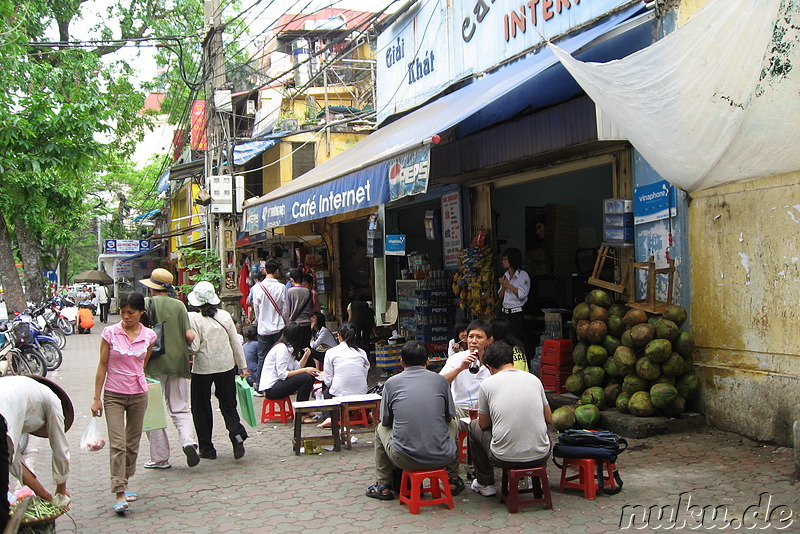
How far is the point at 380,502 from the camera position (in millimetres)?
5277

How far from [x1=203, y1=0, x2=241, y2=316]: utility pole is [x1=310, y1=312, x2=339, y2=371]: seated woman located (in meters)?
5.15

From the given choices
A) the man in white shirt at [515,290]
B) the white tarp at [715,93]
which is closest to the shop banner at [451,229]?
the man in white shirt at [515,290]

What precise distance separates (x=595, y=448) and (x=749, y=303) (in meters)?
2.22

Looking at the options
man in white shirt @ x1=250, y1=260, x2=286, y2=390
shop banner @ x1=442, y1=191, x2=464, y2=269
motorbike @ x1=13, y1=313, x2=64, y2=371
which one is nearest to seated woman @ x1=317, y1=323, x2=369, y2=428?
man in white shirt @ x1=250, y1=260, x2=286, y2=390

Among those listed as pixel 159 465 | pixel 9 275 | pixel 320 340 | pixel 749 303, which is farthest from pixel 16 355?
pixel 749 303

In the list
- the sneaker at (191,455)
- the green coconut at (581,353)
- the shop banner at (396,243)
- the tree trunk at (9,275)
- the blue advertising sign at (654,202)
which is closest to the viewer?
A: the sneaker at (191,455)

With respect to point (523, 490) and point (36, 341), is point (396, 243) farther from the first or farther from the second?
point (36, 341)

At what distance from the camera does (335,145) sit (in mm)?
18984

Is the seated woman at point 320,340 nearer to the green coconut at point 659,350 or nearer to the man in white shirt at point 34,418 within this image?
the green coconut at point 659,350

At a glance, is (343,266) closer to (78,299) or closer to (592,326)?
(592,326)

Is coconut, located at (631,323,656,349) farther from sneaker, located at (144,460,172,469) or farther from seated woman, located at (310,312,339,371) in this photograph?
sneaker, located at (144,460,172,469)

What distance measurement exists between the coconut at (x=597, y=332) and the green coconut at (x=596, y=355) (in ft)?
0.23

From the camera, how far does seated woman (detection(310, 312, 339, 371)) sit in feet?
28.0

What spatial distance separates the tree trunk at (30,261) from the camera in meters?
20.3
